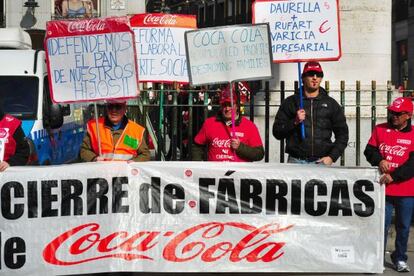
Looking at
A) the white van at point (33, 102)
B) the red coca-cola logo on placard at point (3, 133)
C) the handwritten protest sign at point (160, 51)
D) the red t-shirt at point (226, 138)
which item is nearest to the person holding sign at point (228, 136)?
the red t-shirt at point (226, 138)

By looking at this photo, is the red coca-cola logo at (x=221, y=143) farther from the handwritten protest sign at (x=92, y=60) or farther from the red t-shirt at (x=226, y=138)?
the handwritten protest sign at (x=92, y=60)

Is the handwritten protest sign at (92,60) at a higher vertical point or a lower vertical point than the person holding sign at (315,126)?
higher

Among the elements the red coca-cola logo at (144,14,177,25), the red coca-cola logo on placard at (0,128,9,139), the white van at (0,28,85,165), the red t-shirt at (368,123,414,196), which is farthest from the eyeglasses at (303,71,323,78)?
the white van at (0,28,85,165)

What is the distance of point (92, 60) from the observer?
23.4 ft

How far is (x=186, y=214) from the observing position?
6.87 m

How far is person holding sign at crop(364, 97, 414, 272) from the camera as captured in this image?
7.50m

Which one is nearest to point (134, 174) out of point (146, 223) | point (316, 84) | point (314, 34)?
point (146, 223)

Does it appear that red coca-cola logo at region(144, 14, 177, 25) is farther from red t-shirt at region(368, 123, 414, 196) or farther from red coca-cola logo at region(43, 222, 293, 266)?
red coca-cola logo at region(43, 222, 293, 266)

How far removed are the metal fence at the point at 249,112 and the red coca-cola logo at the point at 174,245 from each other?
324cm

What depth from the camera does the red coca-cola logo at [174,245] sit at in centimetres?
669

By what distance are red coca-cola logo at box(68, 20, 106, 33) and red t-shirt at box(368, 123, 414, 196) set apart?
270cm

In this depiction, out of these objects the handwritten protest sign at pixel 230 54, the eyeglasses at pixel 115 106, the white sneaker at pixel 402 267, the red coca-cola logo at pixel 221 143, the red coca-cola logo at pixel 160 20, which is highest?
the red coca-cola logo at pixel 160 20

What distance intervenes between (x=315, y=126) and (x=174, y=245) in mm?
1780

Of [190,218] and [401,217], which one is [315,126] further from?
[190,218]
